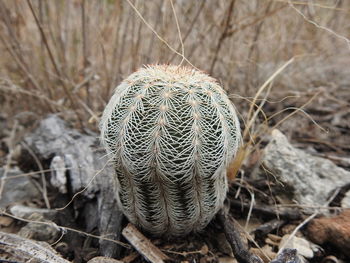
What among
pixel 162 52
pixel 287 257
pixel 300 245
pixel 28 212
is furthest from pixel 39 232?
pixel 162 52

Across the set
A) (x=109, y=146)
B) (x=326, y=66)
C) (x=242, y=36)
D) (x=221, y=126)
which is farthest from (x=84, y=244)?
(x=326, y=66)

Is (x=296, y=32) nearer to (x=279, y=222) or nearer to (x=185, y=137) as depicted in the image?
(x=279, y=222)

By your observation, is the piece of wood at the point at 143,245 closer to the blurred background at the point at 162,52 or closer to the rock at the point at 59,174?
the rock at the point at 59,174

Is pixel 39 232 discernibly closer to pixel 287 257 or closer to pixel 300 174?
pixel 287 257

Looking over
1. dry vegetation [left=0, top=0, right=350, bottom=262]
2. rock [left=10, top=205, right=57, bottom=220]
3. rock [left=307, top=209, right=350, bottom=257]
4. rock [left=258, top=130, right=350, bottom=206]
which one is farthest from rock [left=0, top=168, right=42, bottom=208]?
rock [left=307, top=209, right=350, bottom=257]

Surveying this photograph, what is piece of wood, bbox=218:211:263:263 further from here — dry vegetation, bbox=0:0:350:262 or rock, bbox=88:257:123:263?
dry vegetation, bbox=0:0:350:262

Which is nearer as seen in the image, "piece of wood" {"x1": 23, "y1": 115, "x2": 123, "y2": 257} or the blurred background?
"piece of wood" {"x1": 23, "y1": 115, "x2": 123, "y2": 257}

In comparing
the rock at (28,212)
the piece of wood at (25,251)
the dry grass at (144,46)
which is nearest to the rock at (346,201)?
the dry grass at (144,46)
